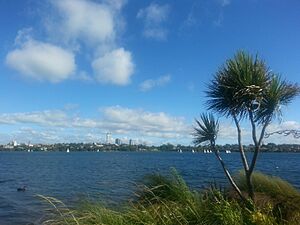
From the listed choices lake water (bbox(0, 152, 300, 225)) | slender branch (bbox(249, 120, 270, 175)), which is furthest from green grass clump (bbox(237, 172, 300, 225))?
lake water (bbox(0, 152, 300, 225))

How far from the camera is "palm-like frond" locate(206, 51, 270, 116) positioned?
36.4ft

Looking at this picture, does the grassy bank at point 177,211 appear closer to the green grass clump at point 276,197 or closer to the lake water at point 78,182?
the green grass clump at point 276,197

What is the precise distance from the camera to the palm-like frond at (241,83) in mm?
11109

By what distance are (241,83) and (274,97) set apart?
2.96 ft

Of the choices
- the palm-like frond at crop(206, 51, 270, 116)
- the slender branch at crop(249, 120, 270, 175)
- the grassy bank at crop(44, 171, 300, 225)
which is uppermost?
the palm-like frond at crop(206, 51, 270, 116)

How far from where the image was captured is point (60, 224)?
8.41 m

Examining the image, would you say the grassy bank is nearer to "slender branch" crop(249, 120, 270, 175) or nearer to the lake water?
"slender branch" crop(249, 120, 270, 175)

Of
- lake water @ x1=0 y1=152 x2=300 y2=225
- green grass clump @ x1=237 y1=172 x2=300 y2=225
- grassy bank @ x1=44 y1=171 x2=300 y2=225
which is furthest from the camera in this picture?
lake water @ x1=0 y1=152 x2=300 y2=225

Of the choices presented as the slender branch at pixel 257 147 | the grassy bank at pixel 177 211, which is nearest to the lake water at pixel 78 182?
the grassy bank at pixel 177 211

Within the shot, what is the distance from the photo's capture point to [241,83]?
11180 mm

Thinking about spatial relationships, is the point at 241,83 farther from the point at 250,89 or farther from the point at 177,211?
the point at 177,211

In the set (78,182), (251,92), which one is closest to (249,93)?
(251,92)

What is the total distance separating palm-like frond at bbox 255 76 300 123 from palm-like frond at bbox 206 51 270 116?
217 mm

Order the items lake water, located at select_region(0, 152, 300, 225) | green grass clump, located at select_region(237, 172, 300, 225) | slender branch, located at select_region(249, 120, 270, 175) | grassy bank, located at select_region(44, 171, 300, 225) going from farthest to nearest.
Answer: lake water, located at select_region(0, 152, 300, 225) < slender branch, located at select_region(249, 120, 270, 175) < green grass clump, located at select_region(237, 172, 300, 225) < grassy bank, located at select_region(44, 171, 300, 225)
